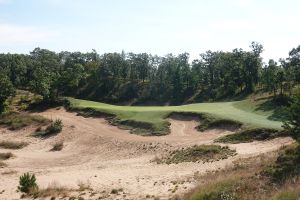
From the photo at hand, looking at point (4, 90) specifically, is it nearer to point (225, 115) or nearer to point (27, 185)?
point (225, 115)

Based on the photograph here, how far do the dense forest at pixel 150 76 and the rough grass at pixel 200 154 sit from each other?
1666 inches

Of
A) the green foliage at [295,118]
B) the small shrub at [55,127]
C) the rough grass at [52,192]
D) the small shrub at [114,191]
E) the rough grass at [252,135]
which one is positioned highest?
the green foliage at [295,118]

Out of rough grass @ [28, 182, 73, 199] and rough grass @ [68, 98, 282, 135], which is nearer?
rough grass @ [28, 182, 73, 199]

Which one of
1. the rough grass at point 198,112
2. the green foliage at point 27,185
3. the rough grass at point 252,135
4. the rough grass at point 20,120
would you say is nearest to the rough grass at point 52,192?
the green foliage at point 27,185

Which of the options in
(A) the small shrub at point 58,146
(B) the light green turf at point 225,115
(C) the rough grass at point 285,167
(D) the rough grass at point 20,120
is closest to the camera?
(C) the rough grass at point 285,167

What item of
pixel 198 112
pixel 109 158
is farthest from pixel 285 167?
pixel 198 112

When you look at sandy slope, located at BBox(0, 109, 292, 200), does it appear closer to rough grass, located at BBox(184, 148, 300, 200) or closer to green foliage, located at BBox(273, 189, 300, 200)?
rough grass, located at BBox(184, 148, 300, 200)

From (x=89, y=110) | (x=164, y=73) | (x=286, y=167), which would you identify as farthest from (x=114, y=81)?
(x=286, y=167)

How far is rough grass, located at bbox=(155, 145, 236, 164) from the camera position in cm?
3800

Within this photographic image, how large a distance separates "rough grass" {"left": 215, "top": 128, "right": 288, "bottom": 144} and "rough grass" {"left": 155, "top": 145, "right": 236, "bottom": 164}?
12.2 ft

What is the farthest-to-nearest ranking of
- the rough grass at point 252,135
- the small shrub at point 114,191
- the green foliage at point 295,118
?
the rough grass at point 252,135 → the green foliage at point 295,118 → the small shrub at point 114,191

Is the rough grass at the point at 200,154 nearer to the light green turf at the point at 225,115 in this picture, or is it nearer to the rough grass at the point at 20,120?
the light green turf at the point at 225,115

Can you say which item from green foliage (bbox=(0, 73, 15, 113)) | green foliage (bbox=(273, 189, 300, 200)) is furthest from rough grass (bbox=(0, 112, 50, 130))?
green foliage (bbox=(273, 189, 300, 200))

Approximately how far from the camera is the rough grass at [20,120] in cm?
6450
